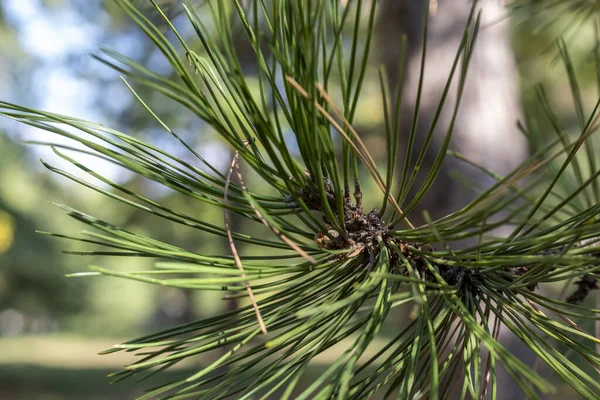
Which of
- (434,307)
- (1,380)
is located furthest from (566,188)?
(1,380)

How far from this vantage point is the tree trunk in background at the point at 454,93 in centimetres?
94

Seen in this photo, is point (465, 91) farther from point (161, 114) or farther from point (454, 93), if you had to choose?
point (161, 114)

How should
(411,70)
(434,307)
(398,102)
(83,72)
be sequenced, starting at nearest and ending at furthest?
(398,102), (434,307), (411,70), (83,72)

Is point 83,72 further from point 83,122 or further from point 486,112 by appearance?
point 83,122

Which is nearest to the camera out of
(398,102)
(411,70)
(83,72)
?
(398,102)

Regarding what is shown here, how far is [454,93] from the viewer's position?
37.4 inches

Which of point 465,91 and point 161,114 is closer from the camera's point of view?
point 465,91

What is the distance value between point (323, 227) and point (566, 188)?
38 cm

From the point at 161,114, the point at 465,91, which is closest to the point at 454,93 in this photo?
the point at 465,91

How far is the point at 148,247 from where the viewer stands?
11.1 inches

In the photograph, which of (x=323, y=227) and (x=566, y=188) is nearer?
(x=323, y=227)

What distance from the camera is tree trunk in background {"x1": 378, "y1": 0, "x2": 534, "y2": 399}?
0.94 meters

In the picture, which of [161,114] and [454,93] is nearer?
[454,93]

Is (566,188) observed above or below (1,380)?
above
